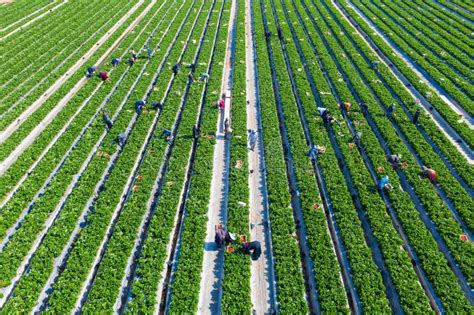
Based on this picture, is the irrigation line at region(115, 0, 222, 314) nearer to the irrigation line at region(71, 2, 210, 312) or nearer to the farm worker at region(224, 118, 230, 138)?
the irrigation line at region(71, 2, 210, 312)

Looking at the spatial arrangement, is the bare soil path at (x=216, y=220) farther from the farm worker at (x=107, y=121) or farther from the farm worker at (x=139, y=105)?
the farm worker at (x=107, y=121)

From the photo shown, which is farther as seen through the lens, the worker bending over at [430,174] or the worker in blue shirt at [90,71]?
the worker in blue shirt at [90,71]

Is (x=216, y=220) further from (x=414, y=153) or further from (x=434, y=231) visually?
(x=414, y=153)

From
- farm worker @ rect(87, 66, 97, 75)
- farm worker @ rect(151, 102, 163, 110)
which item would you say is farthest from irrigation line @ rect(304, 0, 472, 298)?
farm worker @ rect(87, 66, 97, 75)

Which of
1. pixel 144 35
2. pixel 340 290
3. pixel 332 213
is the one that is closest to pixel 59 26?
pixel 144 35

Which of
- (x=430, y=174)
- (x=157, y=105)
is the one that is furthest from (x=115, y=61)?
(x=430, y=174)

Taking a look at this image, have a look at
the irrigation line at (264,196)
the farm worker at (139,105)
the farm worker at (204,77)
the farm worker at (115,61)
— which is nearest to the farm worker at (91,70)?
the farm worker at (115,61)

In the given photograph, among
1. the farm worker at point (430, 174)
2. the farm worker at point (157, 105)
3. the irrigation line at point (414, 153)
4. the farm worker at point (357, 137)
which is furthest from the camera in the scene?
the farm worker at point (157, 105)
